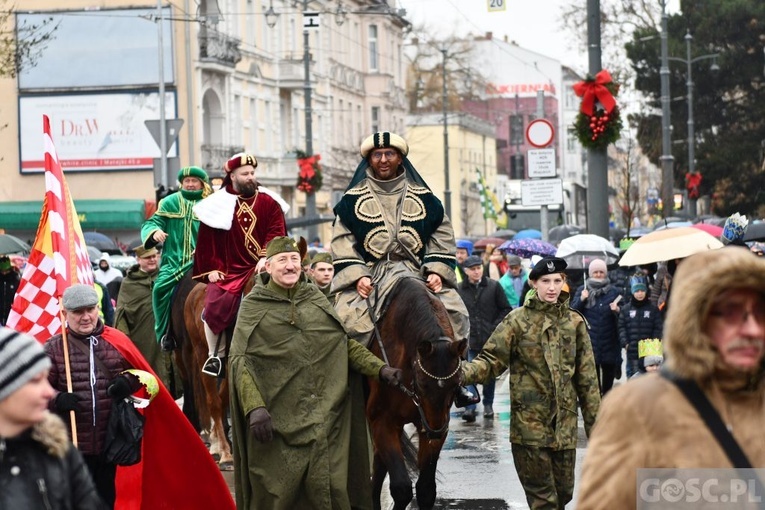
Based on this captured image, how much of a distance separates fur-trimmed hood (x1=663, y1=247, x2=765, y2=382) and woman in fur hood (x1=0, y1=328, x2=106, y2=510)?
74.8 inches

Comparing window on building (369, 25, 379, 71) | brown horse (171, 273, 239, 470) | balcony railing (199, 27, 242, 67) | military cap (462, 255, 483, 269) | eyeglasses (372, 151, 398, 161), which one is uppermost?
window on building (369, 25, 379, 71)

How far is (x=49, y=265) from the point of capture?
33.9 ft

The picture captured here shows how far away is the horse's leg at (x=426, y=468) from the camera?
32.5 feet

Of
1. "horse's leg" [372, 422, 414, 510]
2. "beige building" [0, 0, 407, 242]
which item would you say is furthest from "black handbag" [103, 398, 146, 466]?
"beige building" [0, 0, 407, 242]

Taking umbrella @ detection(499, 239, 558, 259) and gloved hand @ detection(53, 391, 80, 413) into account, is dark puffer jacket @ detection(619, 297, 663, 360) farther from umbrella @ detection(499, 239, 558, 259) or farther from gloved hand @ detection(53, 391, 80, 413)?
gloved hand @ detection(53, 391, 80, 413)

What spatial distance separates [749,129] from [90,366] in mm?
55197

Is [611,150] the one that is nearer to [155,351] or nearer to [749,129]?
[749,129]

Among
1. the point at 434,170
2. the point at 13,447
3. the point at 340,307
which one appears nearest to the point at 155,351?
the point at 340,307

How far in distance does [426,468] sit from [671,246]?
2.00m

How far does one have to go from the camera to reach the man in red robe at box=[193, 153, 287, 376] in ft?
40.2

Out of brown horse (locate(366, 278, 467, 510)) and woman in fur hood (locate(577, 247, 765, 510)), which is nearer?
woman in fur hood (locate(577, 247, 765, 510))

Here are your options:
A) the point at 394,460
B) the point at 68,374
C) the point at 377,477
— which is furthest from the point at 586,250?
the point at 68,374

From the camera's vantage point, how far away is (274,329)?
30.5ft

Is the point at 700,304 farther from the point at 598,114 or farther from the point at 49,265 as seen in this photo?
the point at 598,114
